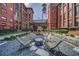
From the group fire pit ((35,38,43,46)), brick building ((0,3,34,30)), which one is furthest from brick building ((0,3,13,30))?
fire pit ((35,38,43,46))

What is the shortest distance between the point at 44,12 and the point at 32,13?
0.68 ft

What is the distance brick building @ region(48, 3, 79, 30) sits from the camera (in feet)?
8.50

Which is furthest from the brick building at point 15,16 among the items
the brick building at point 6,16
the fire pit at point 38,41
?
the fire pit at point 38,41

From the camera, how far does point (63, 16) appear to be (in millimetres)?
2674

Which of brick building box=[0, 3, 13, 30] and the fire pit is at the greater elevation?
brick building box=[0, 3, 13, 30]

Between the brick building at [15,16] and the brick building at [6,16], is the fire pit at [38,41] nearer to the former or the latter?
the brick building at [15,16]

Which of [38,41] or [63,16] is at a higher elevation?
[63,16]

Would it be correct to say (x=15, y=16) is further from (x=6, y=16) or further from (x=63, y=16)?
(x=63, y=16)

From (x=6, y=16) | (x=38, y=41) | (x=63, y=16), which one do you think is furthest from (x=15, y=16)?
(x=63, y=16)

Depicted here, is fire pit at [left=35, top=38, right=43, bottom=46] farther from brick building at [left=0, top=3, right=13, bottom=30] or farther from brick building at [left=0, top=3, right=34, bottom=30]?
brick building at [left=0, top=3, right=13, bottom=30]

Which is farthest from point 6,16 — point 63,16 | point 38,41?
point 63,16

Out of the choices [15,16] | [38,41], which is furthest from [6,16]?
[38,41]

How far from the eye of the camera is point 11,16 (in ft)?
8.68

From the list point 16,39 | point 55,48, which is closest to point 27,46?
point 16,39
